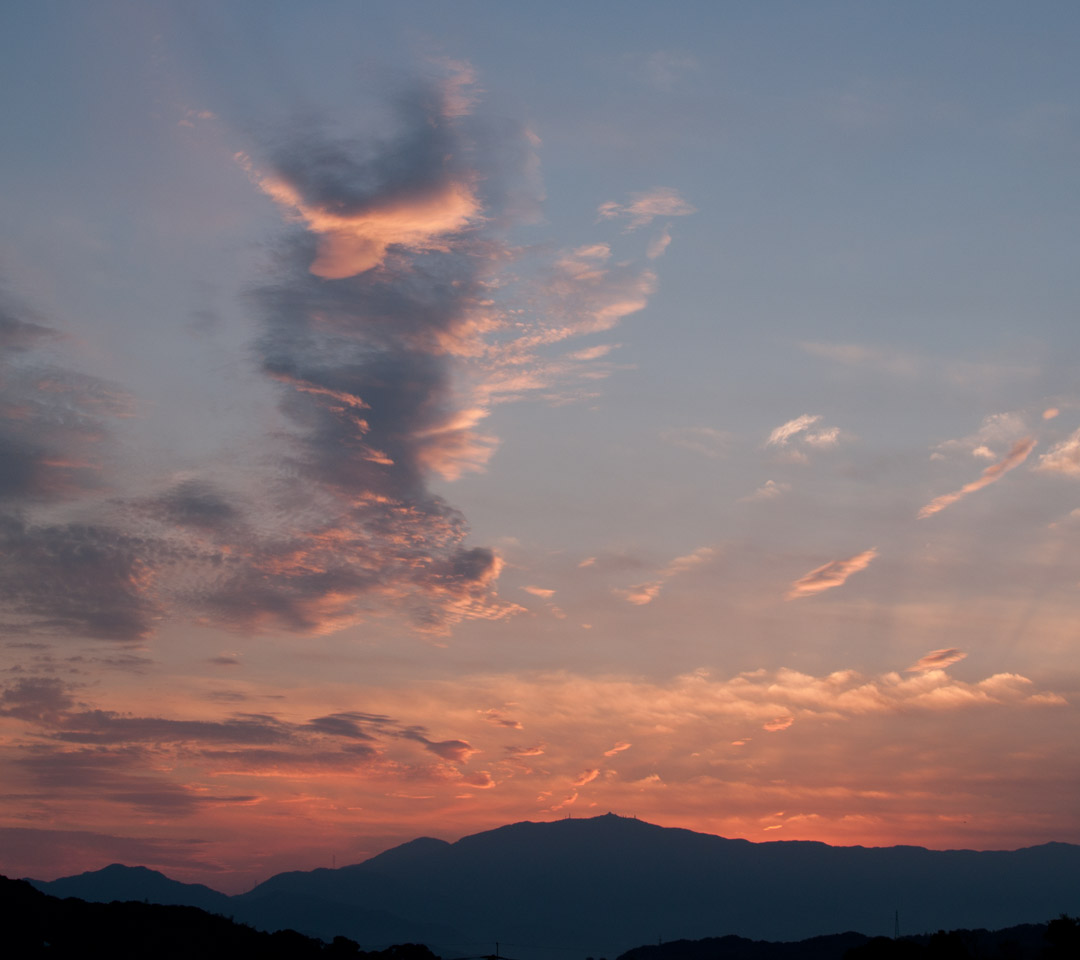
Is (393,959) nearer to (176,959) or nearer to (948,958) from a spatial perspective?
(176,959)

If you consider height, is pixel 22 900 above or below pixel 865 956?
above

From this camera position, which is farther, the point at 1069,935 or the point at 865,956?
the point at 865,956

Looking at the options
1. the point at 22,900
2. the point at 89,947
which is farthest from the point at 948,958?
the point at 22,900

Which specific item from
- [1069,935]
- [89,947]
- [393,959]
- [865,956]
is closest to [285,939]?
[393,959]

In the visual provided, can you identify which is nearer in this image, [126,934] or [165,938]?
[126,934]

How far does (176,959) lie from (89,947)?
9.33m

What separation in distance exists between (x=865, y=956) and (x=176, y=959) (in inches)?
2786

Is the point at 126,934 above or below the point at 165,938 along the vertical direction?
above

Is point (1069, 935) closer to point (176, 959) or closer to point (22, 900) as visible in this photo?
point (176, 959)

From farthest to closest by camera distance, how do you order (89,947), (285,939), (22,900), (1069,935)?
(285,939) < (22,900) < (89,947) < (1069,935)

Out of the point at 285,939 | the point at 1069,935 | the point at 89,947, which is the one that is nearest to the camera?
the point at 1069,935

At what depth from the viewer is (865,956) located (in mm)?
100438

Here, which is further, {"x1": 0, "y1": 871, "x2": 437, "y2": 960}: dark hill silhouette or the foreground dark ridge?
{"x1": 0, "y1": 871, "x2": 437, "y2": 960}: dark hill silhouette

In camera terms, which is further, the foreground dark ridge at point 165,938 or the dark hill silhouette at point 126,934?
the dark hill silhouette at point 126,934
